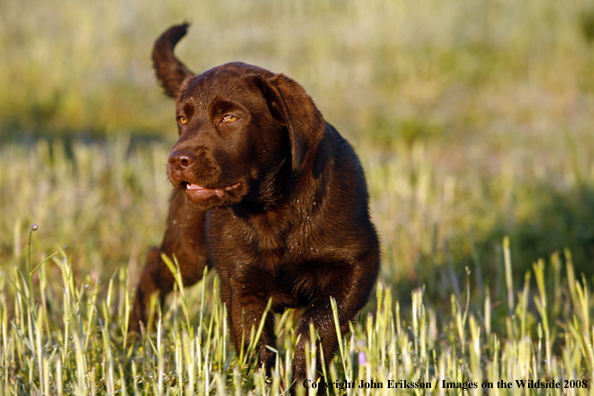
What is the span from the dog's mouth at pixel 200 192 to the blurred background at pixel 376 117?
1.62 metres

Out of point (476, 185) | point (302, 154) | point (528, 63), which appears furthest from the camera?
point (528, 63)

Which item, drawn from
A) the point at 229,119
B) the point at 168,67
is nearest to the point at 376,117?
the point at 168,67

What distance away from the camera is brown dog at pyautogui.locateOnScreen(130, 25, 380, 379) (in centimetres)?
256

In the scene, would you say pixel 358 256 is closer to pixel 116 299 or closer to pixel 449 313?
pixel 449 313

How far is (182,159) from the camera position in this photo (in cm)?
244

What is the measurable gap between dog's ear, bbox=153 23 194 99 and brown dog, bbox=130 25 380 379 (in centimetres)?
87

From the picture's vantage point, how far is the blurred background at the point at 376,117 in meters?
4.98

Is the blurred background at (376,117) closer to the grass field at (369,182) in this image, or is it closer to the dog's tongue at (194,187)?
the grass field at (369,182)

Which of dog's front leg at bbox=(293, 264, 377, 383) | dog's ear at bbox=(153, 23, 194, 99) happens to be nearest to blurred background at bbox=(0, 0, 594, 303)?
dog's ear at bbox=(153, 23, 194, 99)

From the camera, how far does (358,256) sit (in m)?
2.73

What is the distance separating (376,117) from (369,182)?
3139 mm

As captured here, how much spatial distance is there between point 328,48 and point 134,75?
3836 millimetres

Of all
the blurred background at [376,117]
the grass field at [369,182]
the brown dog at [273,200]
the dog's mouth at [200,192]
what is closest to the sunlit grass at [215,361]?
the grass field at [369,182]

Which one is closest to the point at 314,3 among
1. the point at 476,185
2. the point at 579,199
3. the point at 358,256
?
the point at 476,185
